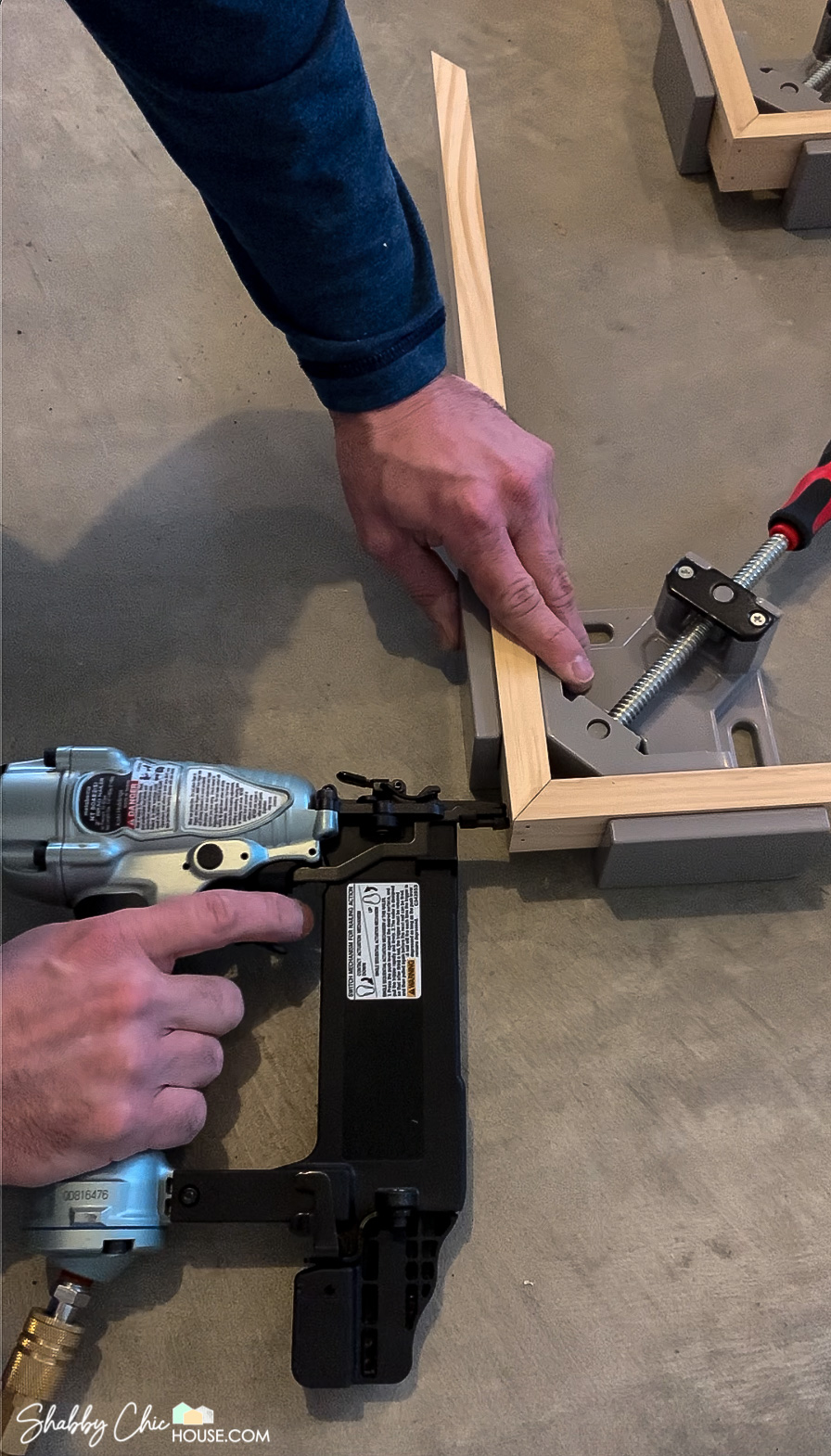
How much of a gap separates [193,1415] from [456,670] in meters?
0.82

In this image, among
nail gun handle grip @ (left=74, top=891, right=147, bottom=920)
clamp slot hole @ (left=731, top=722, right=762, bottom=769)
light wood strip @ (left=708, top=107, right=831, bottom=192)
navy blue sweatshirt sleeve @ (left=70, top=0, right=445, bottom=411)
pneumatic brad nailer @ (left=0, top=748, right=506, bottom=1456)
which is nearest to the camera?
navy blue sweatshirt sleeve @ (left=70, top=0, right=445, bottom=411)

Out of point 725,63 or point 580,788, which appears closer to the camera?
point 580,788

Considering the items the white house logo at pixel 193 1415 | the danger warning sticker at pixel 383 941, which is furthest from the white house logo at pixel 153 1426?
the danger warning sticker at pixel 383 941

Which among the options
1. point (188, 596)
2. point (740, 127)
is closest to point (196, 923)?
point (188, 596)

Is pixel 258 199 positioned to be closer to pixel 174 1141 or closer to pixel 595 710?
pixel 595 710

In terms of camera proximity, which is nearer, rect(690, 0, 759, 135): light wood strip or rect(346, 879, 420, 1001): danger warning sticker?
rect(346, 879, 420, 1001): danger warning sticker

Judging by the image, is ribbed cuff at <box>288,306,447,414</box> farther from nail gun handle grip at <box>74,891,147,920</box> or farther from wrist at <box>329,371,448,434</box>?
nail gun handle grip at <box>74,891,147,920</box>

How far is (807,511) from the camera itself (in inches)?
48.6

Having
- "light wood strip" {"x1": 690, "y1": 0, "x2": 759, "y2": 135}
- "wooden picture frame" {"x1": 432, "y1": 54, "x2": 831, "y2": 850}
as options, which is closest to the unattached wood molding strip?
"wooden picture frame" {"x1": 432, "y1": 54, "x2": 831, "y2": 850}

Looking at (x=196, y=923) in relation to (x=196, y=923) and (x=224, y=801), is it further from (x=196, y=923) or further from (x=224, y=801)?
(x=224, y=801)

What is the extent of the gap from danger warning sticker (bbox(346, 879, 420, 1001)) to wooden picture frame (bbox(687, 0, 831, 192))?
3.75 ft

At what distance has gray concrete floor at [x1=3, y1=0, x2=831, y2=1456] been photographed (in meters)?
1.03

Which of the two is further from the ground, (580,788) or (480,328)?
(480,328)

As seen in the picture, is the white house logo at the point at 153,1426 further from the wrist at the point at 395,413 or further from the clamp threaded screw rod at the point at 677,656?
the wrist at the point at 395,413
